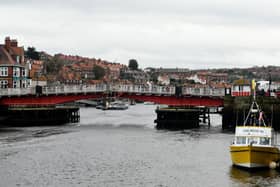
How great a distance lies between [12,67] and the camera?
10762 cm

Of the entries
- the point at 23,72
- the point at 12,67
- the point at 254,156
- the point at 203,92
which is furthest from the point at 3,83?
the point at 254,156

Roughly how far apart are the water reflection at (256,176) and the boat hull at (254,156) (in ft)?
1.74

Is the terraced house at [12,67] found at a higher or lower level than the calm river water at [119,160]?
higher

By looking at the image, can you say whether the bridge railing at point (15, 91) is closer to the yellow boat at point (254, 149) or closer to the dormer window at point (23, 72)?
the dormer window at point (23, 72)

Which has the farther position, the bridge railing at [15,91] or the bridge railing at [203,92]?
the bridge railing at [203,92]

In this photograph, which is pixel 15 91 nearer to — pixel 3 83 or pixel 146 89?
pixel 3 83

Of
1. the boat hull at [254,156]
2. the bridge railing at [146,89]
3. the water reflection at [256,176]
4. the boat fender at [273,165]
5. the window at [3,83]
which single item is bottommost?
the water reflection at [256,176]

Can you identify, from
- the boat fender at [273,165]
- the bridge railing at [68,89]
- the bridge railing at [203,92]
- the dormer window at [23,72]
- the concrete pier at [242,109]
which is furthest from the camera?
the dormer window at [23,72]

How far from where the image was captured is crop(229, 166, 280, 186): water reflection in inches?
1809

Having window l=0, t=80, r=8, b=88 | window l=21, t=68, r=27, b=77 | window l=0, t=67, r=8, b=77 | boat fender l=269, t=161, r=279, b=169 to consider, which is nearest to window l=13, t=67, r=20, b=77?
window l=0, t=67, r=8, b=77

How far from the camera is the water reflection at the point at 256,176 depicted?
151 ft

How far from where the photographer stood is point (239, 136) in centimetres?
5081

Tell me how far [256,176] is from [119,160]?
12.8 m

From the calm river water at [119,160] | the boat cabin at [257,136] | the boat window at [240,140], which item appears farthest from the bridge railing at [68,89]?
the boat cabin at [257,136]
